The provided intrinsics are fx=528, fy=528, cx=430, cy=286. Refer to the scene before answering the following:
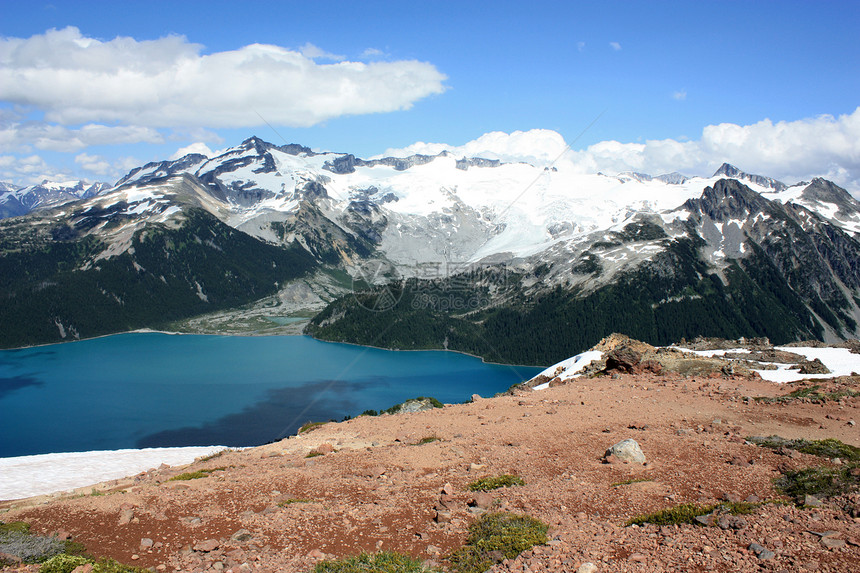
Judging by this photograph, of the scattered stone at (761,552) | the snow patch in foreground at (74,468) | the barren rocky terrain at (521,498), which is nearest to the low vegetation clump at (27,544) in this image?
the barren rocky terrain at (521,498)

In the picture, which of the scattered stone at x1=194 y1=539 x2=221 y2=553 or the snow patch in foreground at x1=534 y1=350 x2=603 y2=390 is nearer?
the scattered stone at x1=194 y1=539 x2=221 y2=553

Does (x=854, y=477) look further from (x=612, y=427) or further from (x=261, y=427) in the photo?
(x=261, y=427)

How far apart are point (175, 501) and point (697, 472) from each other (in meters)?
17.1

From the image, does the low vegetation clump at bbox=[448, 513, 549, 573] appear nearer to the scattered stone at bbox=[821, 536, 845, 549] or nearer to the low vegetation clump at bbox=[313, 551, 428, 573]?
the low vegetation clump at bbox=[313, 551, 428, 573]

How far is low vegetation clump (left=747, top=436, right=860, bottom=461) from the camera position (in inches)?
678

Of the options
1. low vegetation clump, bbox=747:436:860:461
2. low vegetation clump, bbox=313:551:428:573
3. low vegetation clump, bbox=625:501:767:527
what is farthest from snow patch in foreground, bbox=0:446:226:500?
low vegetation clump, bbox=747:436:860:461

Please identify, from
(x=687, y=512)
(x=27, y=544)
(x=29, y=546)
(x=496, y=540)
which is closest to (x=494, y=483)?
(x=496, y=540)

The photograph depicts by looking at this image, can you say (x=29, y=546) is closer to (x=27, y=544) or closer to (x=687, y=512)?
(x=27, y=544)

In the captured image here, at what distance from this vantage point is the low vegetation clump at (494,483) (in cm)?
1738

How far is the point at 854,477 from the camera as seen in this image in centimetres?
1495

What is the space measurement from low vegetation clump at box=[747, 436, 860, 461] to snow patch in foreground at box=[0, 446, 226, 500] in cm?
3974

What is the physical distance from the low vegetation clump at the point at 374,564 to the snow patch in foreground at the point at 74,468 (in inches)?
1350

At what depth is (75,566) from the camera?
1273 cm

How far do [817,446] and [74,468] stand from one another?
197 ft
